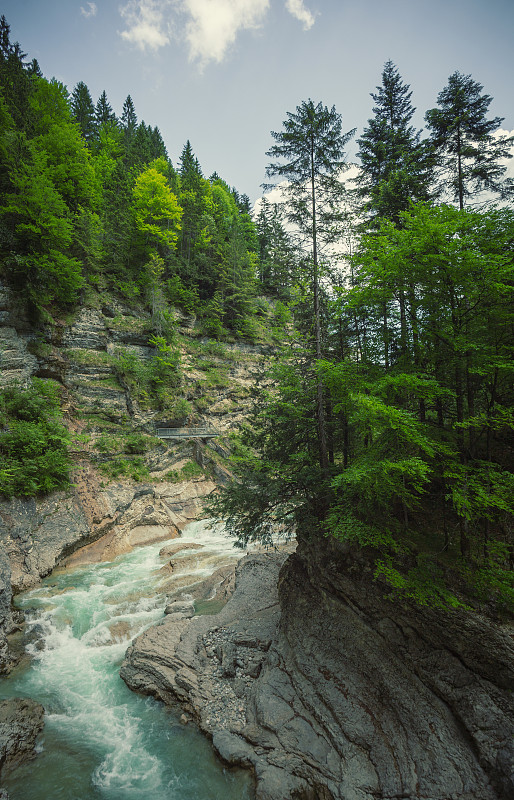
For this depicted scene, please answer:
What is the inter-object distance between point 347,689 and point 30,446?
14111 millimetres

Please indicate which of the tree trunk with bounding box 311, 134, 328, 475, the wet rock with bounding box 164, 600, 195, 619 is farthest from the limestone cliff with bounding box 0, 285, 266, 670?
the tree trunk with bounding box 311, 134, 328, 475

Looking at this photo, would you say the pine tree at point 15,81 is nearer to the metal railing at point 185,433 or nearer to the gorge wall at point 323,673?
the metal railing at point 185,433

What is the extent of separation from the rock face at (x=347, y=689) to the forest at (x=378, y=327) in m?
0.92

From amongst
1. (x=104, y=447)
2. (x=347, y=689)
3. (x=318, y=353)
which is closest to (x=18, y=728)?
(x=347, y=689)

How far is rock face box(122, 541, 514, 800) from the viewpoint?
5.32 meters

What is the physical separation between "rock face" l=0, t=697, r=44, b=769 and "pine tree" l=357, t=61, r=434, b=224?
16.4m

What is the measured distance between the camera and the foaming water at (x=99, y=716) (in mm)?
5844

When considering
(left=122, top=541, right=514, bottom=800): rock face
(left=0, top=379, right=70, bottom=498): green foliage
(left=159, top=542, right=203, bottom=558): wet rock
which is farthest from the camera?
(left=159, top=542, right=203, bottom=558): wet rock

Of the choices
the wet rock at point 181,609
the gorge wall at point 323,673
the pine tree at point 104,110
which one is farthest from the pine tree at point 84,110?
the wet rock at point 181,609

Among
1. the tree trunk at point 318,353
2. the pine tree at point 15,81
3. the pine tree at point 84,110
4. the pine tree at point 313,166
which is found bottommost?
the tree trunk at point 318,353

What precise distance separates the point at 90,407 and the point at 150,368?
516 centimetres

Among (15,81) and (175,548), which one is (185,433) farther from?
(15,81)

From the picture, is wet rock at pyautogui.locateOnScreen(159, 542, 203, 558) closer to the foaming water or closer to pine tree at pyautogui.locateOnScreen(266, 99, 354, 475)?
the foaming water

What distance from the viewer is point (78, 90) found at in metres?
33.7
